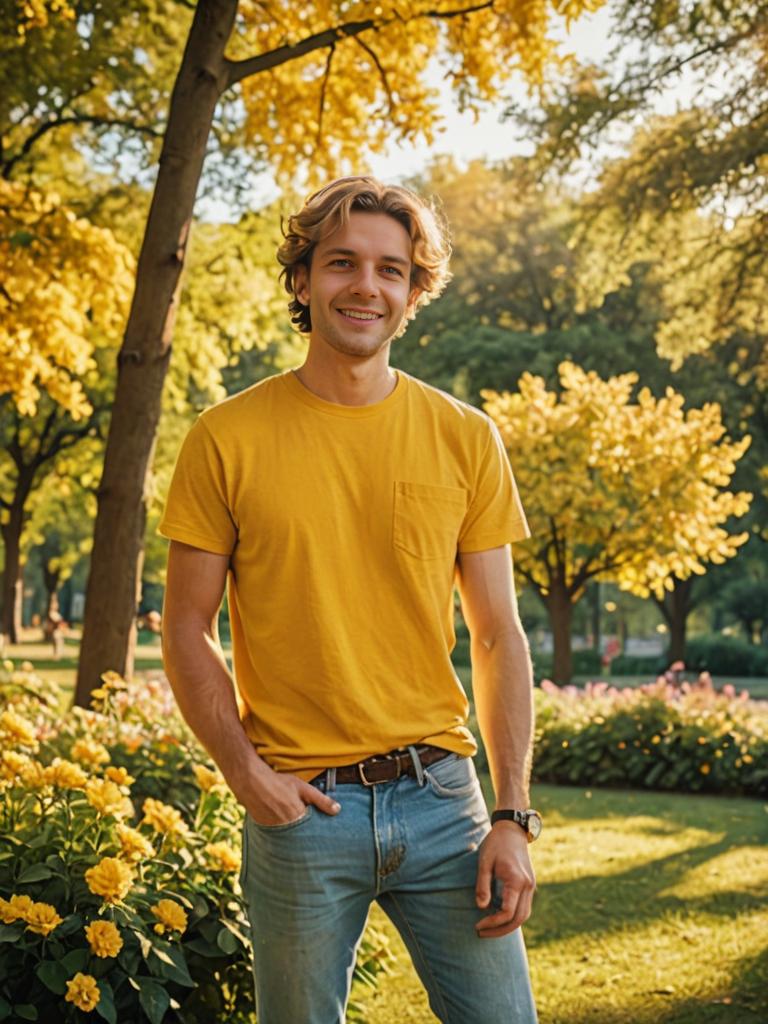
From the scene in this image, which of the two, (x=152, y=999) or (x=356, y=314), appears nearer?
(x=356, y=314)

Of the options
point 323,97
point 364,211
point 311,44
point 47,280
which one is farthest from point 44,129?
point 364,211

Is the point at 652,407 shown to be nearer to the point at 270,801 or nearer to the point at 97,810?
the point at 97,810

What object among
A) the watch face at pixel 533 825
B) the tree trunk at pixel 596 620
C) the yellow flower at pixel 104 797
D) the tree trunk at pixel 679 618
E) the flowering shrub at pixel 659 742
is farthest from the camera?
the tree trunk at pixel 596 620

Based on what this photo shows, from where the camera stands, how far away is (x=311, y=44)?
26.0ft

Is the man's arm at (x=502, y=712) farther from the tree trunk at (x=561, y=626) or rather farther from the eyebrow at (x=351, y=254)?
the tree trunk at (x=561, y=626)

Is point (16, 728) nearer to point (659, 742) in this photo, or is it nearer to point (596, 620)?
point (659, 742)

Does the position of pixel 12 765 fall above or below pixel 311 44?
below

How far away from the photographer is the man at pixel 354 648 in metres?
2.33

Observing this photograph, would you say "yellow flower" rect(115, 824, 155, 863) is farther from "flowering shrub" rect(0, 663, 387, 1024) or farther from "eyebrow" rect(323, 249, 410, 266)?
"eyebrow" rect(323, 249, 410, 266)

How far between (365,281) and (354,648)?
2.40 feet

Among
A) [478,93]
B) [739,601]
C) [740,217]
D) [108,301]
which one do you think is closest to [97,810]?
[478,93]

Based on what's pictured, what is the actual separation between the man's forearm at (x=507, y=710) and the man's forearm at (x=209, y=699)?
466 mm

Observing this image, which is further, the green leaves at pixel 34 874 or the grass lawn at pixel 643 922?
the grass lawn at pixel 643 922

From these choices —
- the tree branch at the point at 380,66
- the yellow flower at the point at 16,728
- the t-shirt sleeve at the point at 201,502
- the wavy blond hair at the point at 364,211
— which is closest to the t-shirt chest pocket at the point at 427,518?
the t-shirt sleeve at the point at 201,502
